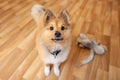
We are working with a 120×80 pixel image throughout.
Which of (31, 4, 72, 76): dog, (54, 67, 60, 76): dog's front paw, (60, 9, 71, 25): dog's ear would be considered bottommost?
(54, 67, 60, 76): dog's front paw

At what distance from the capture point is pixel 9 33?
6.21 ft

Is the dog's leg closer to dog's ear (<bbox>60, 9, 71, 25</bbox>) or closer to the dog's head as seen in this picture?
the dog's head

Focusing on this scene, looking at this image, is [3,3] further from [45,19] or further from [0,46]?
[45,19]

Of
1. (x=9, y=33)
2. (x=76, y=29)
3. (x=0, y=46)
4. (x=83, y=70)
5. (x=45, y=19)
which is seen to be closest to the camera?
(x=45, y=19)

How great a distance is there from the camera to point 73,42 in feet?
5.97

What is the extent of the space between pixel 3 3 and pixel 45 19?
6.76 ft

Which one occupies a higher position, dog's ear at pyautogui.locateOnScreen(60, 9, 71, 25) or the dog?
dog's ear at pyautogui.locateOnScreen(60, 9, 71, 25)

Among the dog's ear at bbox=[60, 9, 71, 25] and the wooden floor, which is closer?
the dog's ear at bbox=[60, 9, 71, 25]

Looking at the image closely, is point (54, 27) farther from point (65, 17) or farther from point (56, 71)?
point (56, 71)

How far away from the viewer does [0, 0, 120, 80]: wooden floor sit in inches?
54.3

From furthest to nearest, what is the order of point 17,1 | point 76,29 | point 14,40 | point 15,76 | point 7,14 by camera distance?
point 17,1, point 7,14, point 76,29, point 14,40, point 15,76

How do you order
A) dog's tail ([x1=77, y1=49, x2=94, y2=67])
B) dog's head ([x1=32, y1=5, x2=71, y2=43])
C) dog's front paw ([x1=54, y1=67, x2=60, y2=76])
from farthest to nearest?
dog's tail ([x1=77, y1=49, x2=94, y2=67]), dog's front paw ([x1=54, y1=67, x2=60, y2=76]), dog's head ([x1=32, y1=5, x2=71, y2=43])

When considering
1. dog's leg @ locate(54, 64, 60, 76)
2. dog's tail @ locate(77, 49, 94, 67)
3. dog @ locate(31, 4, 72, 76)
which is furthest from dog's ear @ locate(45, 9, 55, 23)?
dog's tail @ locate(77, 49, 94, 67)

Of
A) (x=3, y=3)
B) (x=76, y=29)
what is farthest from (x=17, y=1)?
(x=76, y=29)
